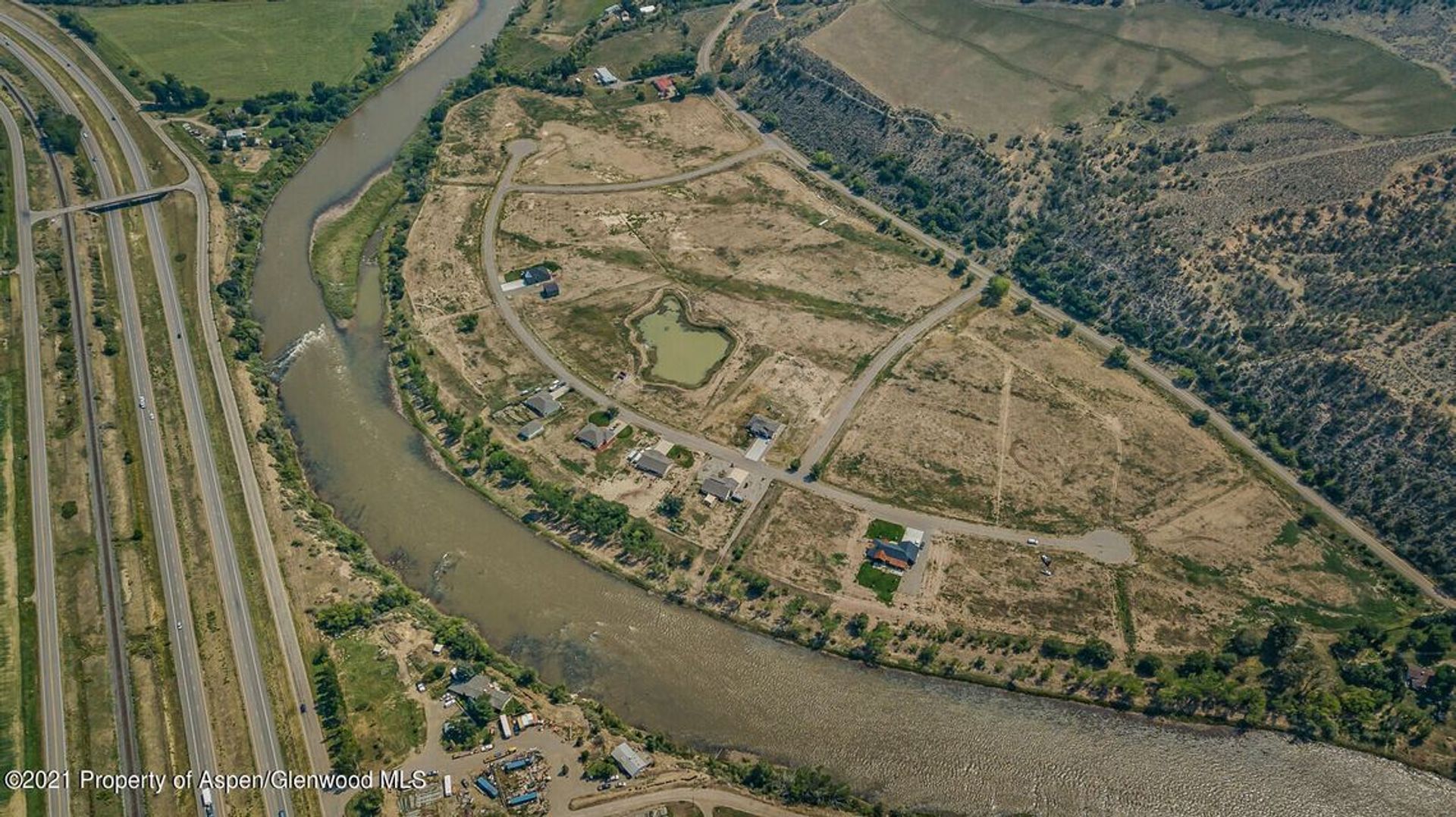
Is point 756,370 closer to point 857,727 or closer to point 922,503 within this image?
point 922,503

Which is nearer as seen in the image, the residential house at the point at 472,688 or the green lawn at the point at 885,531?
the residential house at the point at 472,688

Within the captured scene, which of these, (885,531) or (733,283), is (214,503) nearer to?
(733,283)

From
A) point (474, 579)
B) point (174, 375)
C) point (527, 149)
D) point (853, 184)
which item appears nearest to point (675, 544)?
point (474, 579)

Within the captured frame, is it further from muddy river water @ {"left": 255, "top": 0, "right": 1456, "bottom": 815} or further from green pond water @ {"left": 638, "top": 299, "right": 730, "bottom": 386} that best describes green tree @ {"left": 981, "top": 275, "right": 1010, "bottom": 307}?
muddy river water @ {"left": 255, "top": 0, "right": 1456, "bottom": 815}

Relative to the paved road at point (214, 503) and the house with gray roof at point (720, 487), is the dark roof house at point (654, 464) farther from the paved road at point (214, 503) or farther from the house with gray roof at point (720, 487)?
the paved road at point (214, 503)

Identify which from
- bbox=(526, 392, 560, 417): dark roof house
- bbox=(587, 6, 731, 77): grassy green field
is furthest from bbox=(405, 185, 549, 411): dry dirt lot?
bbox=(587, 6, 731, 77): grassy green field

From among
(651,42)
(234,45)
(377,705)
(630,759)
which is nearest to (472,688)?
(377,705)

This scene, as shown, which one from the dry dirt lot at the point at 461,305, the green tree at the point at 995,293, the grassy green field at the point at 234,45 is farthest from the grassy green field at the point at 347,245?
the green tree at the point at 995,293
